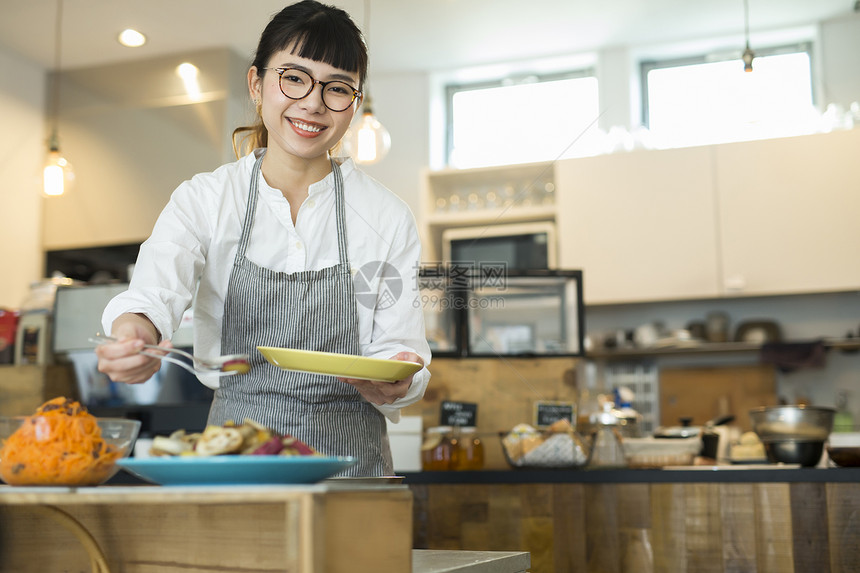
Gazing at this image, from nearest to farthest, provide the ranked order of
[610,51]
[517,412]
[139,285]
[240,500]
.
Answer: [240,500] → [139,285] → [517,412] → [610,51]

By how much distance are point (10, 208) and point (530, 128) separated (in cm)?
244

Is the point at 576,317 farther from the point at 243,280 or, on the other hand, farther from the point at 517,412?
the point at 243,280

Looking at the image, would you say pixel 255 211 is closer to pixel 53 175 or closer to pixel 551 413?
pixel 551 413

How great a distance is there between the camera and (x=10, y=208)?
13.0 feet

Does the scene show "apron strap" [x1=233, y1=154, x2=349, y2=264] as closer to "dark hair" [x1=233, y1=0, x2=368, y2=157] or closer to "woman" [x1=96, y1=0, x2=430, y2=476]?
"woman" [x1=96, y1=0, x2=430, y2=476]

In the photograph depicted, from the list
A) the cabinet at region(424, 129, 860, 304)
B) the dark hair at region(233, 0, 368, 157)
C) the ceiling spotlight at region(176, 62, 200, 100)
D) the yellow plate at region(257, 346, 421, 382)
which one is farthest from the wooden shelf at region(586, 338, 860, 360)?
the yellow plate at region(257, 346, 421, 382)

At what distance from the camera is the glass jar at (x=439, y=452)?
2088mm

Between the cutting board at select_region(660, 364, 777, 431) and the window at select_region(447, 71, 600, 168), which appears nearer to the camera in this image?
the cutting board at select_region(660, 364, 777, 431)

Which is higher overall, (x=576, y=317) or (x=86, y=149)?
(x=86, y=149)

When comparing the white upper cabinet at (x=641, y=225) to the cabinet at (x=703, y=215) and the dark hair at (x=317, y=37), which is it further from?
the dark hair at (x=317, y=37)

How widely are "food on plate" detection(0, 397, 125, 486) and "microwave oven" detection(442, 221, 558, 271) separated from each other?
10.1 ft

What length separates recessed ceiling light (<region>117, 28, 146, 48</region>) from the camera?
376 cm

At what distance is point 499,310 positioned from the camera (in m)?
2.38

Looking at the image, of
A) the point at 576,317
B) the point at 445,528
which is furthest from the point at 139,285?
the point at 576,317
